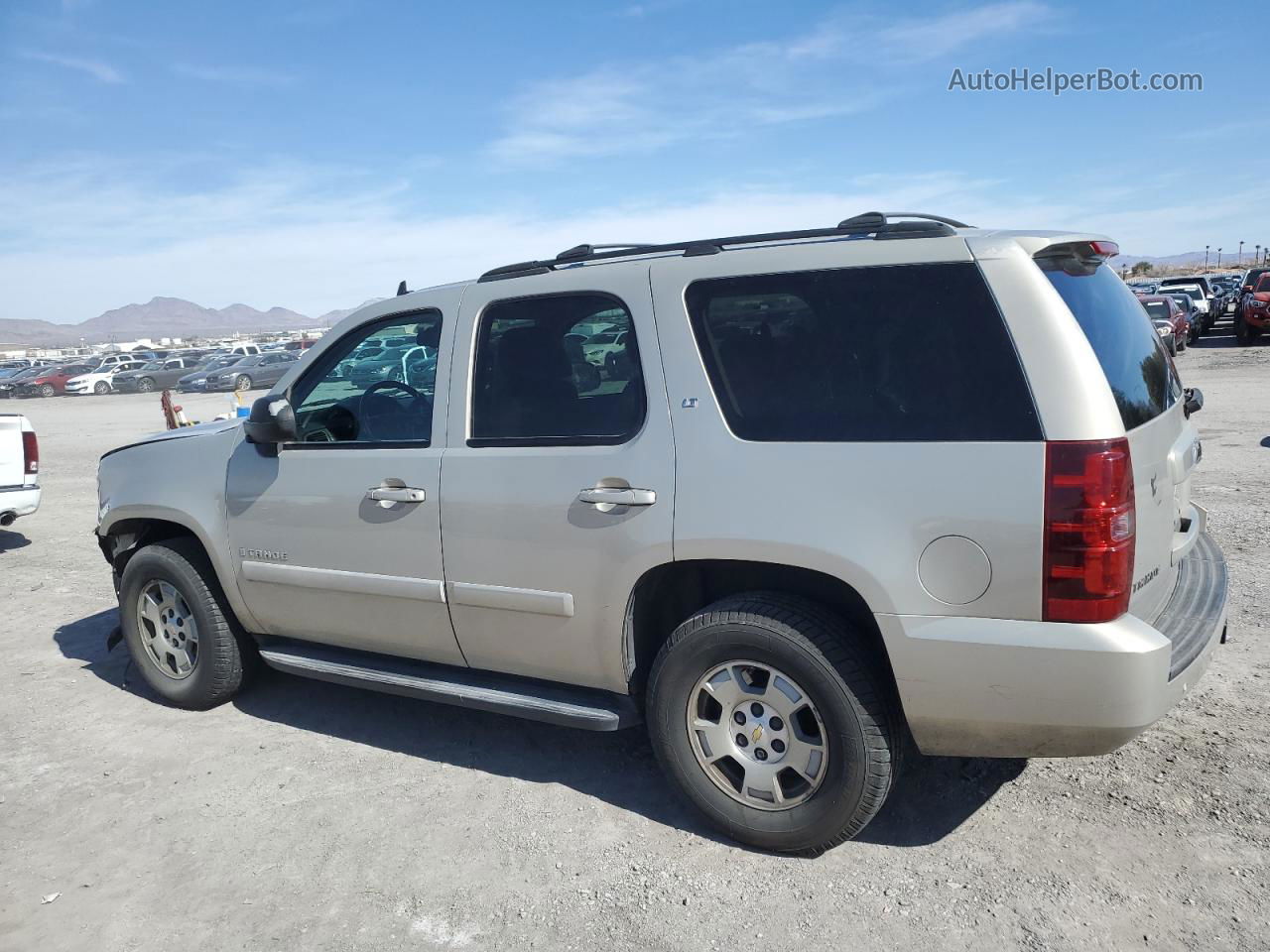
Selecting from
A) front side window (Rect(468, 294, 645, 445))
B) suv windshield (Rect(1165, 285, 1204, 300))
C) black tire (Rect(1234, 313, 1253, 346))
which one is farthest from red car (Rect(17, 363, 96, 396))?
front side window (Rect(468, 294, 645, 445))

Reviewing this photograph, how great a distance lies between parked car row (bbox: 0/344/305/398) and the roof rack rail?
130 ft

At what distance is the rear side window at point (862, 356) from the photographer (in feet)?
9.81

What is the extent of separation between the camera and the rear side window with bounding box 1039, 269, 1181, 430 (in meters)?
3.09

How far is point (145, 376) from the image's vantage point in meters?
45.0

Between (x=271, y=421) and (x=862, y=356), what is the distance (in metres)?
2.49

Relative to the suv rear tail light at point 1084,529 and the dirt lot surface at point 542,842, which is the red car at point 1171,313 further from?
the suv rear tail light at point 1084,529

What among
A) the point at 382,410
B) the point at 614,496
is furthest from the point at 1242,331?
the point at 614,496

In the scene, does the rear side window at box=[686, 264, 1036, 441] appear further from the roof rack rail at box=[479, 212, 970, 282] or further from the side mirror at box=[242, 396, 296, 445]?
the side mirror at box=[242, 396, 296, 445]

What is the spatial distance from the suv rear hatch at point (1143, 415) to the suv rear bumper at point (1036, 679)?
168mm

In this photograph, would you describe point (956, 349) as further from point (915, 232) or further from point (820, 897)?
point (820, 897)

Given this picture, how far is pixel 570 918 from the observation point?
3152 mm

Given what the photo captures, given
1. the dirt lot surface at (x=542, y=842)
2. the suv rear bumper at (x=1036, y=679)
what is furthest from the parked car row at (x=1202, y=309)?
the suv rear bumper at (x=1036, y=679)

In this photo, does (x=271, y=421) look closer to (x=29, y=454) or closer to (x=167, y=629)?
(x=167, y=629)

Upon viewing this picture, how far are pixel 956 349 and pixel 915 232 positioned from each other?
429 mm
